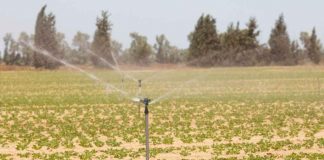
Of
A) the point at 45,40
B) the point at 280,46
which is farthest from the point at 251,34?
the point at 45,40

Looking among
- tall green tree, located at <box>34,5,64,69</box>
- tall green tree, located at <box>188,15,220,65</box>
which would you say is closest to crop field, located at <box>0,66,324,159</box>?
tall green tree, located at <box>34,5,64,69</box>

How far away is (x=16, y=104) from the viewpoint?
114ft

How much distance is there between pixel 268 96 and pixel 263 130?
18.2 meters

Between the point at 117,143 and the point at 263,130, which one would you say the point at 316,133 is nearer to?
the point at 263,130

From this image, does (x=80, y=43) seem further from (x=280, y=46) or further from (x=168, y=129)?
(x=168, y=129)

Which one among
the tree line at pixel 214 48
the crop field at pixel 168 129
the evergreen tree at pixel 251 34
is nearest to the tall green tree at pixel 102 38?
the tree line at pixel 214 48

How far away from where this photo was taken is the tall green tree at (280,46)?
115 metres

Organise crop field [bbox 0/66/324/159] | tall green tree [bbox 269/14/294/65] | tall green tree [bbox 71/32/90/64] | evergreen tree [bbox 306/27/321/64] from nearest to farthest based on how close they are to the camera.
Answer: crop field [bbox 0/66/324/159]
tall green tree [bbox 269/14/294/65]
evergreen tree [bbox 306/27/321/64]
tall green tree [bbox 71/32/90/64]

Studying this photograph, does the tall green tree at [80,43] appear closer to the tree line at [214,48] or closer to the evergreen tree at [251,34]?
the tree line at [214,48]

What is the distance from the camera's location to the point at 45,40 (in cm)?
10438

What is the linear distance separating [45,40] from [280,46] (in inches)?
1901

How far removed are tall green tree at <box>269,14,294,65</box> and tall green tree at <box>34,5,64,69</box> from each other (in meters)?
44.7

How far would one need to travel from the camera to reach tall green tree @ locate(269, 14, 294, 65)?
115 m

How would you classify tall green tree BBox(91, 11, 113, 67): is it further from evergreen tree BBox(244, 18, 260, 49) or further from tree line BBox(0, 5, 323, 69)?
evergreen tree BBox(244, 18, 260, 49)
